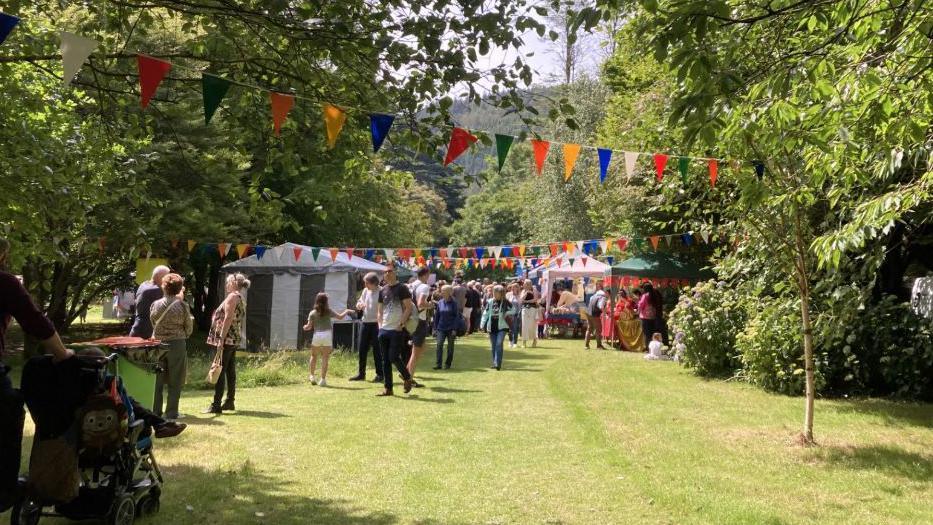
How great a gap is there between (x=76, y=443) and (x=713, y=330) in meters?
11.4

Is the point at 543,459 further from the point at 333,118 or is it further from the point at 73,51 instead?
the point at 73,51

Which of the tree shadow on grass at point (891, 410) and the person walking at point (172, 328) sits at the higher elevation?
the person walking at point (172, 328)

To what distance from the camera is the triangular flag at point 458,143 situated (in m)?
7.14

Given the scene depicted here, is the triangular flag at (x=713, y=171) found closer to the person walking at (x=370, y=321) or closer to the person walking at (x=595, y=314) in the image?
the person walking at (x=370, y=321)

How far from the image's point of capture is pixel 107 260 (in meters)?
Answer: 22.0

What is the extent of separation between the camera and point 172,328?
838 centimetres

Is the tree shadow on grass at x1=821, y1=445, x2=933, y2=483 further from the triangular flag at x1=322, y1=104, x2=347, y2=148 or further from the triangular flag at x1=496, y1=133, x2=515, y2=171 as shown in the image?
the triangular flag at x1=322, y1=104, x2=347, y2=148

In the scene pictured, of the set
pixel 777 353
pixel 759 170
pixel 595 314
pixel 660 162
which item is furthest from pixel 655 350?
pixel 759 170

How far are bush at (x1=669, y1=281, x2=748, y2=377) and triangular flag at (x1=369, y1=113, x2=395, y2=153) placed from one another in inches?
327

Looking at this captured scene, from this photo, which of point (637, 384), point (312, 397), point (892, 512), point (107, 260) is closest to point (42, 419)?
point (892, 512)

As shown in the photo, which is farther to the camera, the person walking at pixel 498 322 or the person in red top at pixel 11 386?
the person walking at pixel 498 322

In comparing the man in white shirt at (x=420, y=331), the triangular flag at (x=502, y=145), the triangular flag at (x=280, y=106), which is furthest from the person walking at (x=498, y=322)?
the triangular flag at (x=280, y=106)

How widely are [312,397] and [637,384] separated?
5.00 meters

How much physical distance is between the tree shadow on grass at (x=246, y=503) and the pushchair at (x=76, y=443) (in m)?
0.53
